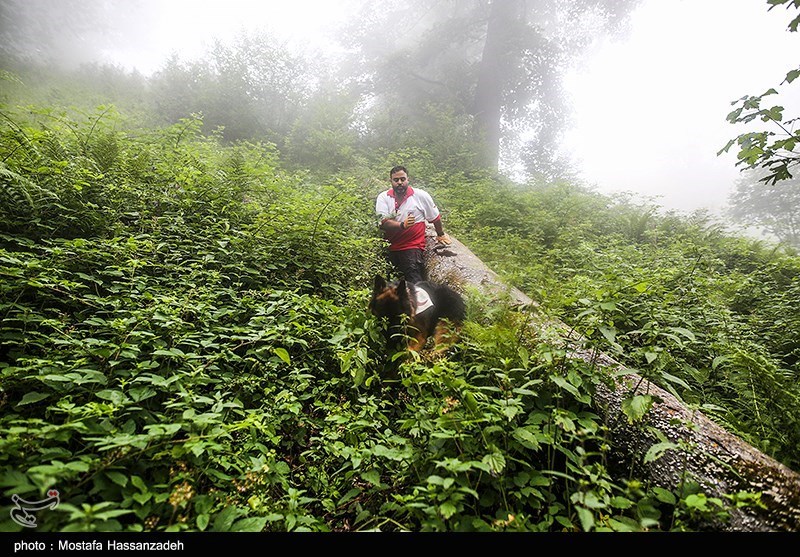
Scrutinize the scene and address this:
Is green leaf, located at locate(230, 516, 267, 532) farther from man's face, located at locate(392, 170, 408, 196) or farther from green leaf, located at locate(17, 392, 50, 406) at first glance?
man's face, located at locate(392, 170, 408, 196)

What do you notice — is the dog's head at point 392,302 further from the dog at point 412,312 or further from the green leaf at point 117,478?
the green leaf at point 117,478

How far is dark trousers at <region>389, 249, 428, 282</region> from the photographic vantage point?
16.3 ft

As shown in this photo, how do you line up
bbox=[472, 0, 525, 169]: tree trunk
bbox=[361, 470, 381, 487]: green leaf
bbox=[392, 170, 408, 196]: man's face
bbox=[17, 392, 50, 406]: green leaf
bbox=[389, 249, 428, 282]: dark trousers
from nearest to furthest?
1. bbox=[17, 392, 50, 406]: green leaf
2. bbox=[361, 470, 381, 487]: green leaf
3. bbox=[389, 249, 428, 282]: dark trousers
4. bbox=[392, 170, 408, 196]: man's face
5. bbox=[472, 0, 525, 169]: tree trunk

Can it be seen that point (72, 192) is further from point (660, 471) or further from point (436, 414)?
point (660, 471)

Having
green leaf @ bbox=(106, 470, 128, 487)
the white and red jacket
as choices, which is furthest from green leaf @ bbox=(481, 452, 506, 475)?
the white and red jacket

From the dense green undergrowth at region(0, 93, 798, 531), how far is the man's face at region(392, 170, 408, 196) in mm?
1339

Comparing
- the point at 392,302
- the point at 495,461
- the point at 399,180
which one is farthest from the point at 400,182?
the point at 495,461

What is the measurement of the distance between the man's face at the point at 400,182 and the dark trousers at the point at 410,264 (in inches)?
44.5

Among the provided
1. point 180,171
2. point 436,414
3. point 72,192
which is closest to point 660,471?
point 436,414

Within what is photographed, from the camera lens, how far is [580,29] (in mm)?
17703

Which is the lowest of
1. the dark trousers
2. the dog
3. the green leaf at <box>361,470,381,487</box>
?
the green leaf at <box>361,470,381,487</box>

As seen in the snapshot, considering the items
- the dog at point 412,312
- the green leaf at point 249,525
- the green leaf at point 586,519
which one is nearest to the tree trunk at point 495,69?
the dog at point 412,312

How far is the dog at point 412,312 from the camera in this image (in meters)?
3.21
